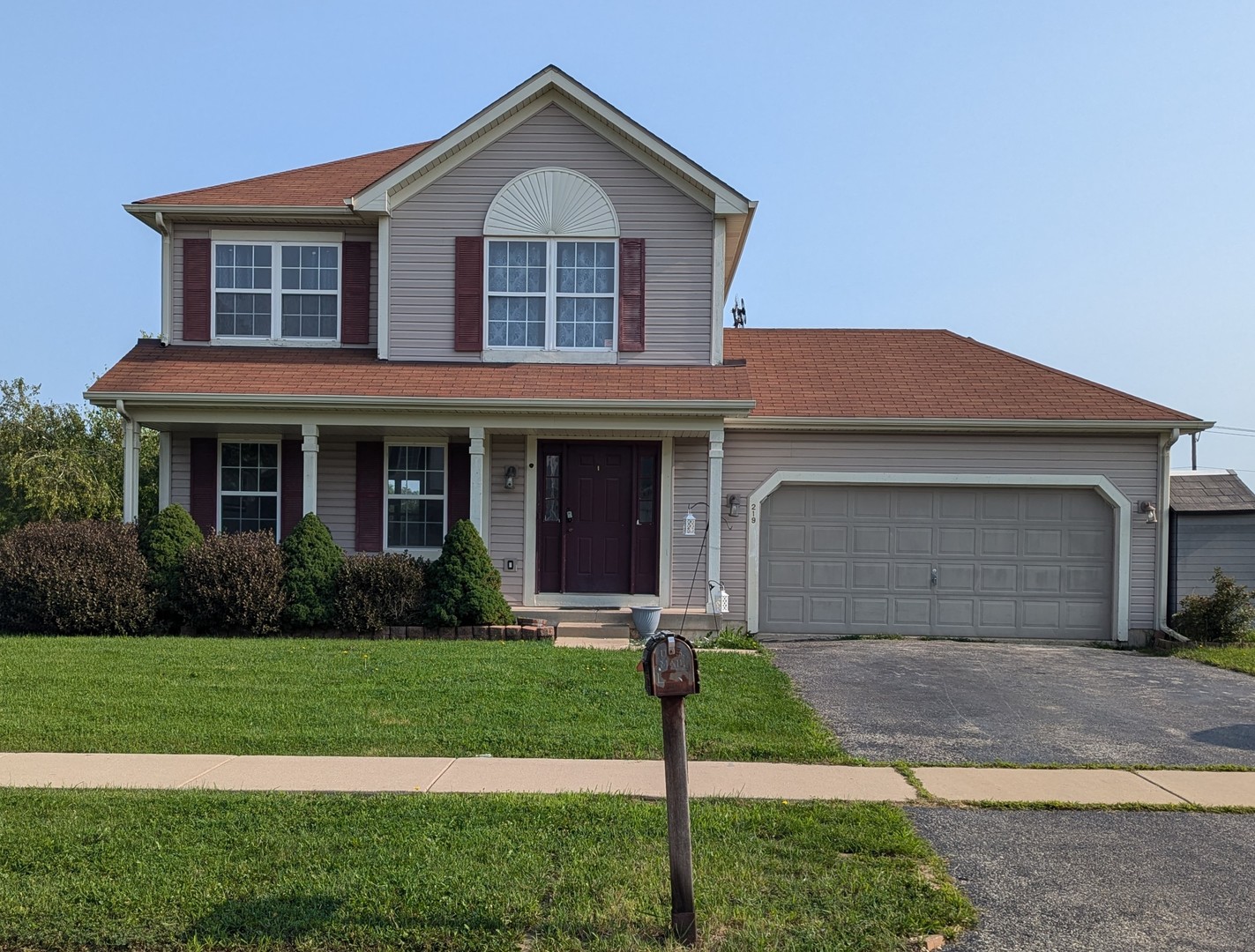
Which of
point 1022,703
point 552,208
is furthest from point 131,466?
point 1022,703

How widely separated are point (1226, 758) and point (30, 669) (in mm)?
10504

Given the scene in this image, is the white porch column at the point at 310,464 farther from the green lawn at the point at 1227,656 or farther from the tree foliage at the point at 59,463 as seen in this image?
the tree foliage at the point at 59,463

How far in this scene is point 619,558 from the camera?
14234mm

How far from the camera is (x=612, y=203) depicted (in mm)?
14367

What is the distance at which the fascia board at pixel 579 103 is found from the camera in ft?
46.0

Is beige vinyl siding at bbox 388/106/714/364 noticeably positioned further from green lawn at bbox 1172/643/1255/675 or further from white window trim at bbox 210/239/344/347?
green lawn at bbox 1172/643/1255/675

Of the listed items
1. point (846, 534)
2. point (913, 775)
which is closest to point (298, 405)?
point (846, 534)

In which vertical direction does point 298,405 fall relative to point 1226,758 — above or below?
above

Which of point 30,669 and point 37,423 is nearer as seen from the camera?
point 30,669

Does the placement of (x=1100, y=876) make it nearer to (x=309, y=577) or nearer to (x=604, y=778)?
(x=604, y=778)

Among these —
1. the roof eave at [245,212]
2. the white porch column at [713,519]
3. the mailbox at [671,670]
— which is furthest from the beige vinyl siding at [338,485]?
the mailbox at [671,670]

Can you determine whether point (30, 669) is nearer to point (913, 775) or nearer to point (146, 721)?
point (146, 721)

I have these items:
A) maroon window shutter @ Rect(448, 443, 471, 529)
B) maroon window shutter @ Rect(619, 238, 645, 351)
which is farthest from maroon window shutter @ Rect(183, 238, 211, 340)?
maroon window shutter @ Rect(619, 238, 645, 351)

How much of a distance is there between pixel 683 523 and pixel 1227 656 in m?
7.31
